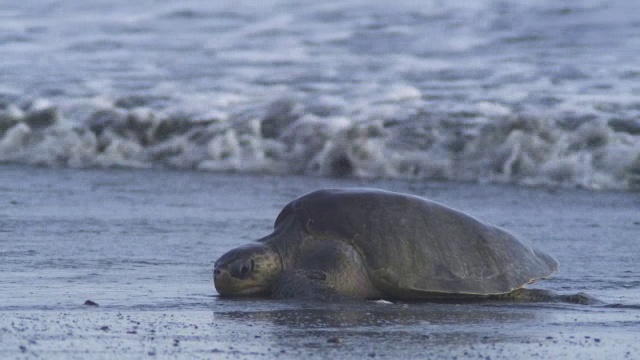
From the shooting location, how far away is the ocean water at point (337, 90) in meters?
9.91

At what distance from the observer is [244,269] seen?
463cm

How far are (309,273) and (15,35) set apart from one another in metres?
14.1

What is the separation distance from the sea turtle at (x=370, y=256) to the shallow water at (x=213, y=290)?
0.13 meters

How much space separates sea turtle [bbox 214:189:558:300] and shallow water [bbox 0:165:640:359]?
13 centimetres

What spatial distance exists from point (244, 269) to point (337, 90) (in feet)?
26.8

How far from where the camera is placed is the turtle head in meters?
4.58

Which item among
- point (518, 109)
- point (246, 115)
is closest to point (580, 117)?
point (518, 109)

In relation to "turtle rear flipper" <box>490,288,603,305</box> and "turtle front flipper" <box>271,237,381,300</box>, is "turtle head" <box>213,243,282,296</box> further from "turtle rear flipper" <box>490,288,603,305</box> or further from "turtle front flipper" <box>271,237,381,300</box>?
"turtle rear flipper" <box>490,288,603,305</box>

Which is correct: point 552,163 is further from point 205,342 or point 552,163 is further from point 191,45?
point 191,45

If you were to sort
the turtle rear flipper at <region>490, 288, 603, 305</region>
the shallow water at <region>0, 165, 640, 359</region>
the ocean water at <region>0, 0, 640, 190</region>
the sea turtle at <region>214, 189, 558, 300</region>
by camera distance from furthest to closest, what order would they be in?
the ocean water at <region>0, 0, 640, 190</region> → the sea turtle at <region>214, 189, 558, 300</region> → the turtle rear flipper at <region>490, 288, 603, 305</region> → the shallow water at <region>0, 165, 640, 359</region>

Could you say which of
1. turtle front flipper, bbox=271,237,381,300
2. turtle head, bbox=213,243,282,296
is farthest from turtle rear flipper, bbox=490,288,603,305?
turtle head, bbox=213,243,282,296

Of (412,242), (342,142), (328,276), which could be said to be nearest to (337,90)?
(342,142)

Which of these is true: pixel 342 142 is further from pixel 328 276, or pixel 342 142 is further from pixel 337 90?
pixel 328 276

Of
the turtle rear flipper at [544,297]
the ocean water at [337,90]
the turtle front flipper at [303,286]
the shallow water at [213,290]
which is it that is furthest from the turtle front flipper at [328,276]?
the ocean water at [337,90]
